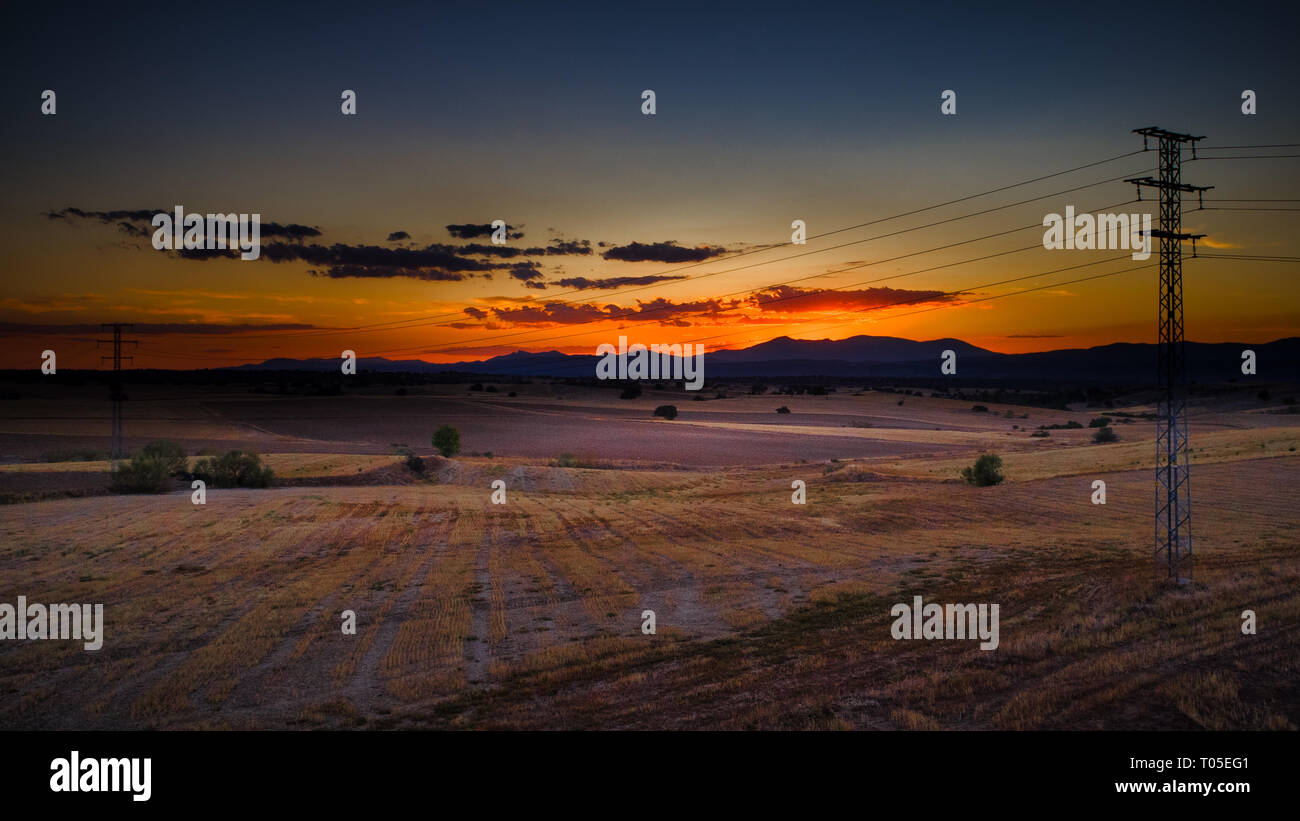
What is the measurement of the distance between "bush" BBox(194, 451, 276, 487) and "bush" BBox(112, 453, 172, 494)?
3422mm

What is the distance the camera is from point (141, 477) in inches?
1591

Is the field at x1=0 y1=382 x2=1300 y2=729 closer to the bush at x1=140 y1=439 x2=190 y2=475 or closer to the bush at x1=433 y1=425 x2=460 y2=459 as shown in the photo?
the bush at x1=140 y1=439 x2=190 y2=475

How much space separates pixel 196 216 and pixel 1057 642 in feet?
112

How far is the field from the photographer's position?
11.7m

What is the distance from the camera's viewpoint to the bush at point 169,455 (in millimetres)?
42969

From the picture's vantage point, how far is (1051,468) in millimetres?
49094

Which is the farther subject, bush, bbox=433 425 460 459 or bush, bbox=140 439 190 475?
bush, bbox=433 425 460 459

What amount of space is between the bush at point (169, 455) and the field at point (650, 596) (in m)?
3.01

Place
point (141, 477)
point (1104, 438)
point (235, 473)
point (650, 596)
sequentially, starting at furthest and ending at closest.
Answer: point (1104, 438), point (235, 473), point (141, 477), point (650, 596)

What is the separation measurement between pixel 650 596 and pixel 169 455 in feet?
126
